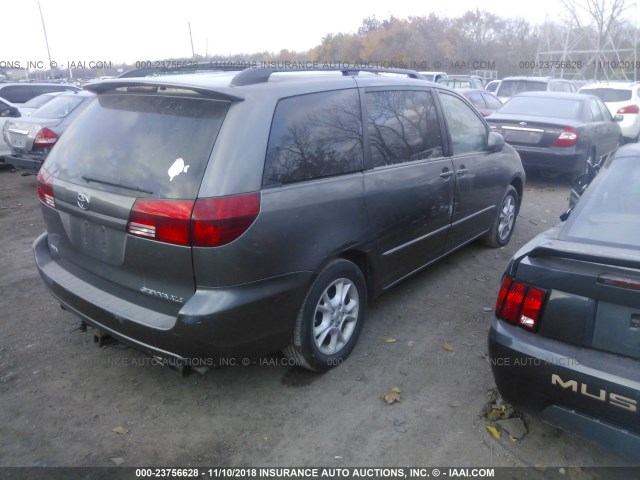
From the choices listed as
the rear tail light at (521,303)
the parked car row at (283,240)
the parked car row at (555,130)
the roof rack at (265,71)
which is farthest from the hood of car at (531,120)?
the rear tail light at (521,303)

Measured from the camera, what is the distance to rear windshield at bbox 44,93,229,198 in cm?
251

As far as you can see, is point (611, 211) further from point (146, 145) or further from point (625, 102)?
point (625, 102)

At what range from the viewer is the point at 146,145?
2664 millimetres

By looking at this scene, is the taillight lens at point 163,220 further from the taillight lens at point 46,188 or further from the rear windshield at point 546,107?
the rear windshield at point 546,107

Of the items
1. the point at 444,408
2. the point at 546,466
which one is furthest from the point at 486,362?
the point at 546,466

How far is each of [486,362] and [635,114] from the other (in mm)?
13024

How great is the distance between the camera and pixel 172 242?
246cm

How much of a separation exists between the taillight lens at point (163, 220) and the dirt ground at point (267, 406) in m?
1.11

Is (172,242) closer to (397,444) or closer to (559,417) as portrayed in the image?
(397,444)

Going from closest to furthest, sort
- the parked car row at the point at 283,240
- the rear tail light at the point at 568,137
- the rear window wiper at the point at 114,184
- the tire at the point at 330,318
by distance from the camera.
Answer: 1. the parked car row at the point at 283,240
2. the rear window wiper at the point at 114,184
3. the tire at the point at 330,318
4. the rear tail light at the point at 568,137

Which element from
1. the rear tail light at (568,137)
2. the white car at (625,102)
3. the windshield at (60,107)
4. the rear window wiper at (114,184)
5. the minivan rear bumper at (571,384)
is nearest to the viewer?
the minivan rear bumper at (571,384)

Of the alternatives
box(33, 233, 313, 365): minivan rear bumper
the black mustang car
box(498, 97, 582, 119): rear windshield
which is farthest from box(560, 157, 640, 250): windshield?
box(498, 97, 582, 119): rear windshield

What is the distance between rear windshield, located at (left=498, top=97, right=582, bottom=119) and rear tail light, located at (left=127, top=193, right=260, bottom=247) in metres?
7.84

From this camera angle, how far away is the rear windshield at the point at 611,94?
14.2 meters
